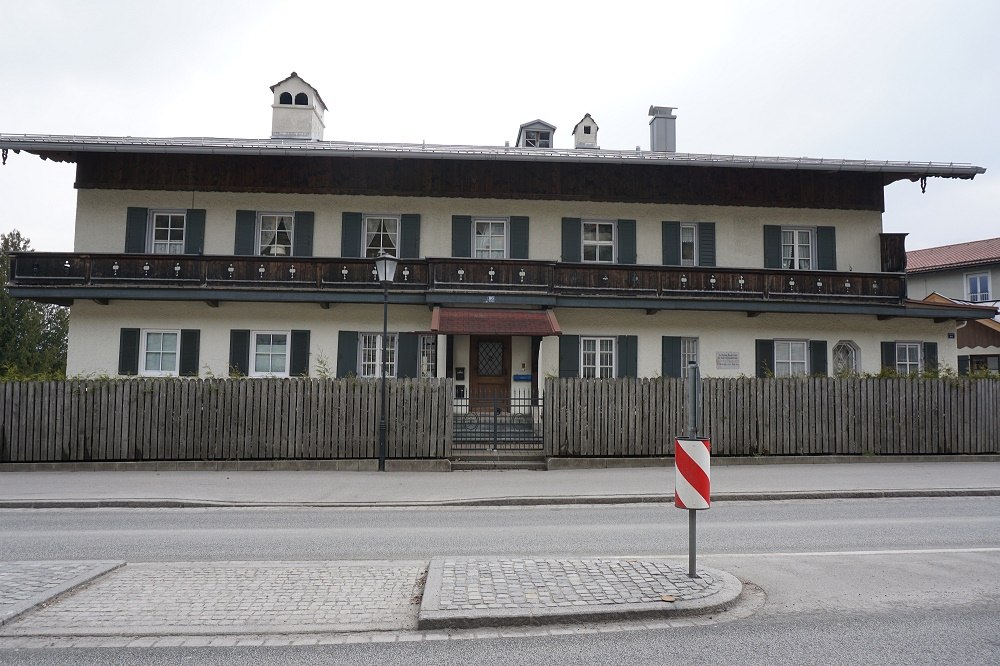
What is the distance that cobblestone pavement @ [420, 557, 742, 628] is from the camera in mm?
5227

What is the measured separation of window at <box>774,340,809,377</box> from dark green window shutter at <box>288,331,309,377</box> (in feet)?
Answer: 46.3

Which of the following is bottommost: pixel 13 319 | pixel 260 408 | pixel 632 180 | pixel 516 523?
pixel 516 523

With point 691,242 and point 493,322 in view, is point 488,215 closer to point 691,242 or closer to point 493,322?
point 493,322

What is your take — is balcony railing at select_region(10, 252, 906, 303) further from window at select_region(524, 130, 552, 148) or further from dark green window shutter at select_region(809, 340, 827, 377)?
window at select_region(524, 130, 552, 148)

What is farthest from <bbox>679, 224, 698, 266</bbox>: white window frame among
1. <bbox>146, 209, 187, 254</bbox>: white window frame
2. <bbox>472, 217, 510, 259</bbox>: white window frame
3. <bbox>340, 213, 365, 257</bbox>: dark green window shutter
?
<bbox>146, 209, 187, 254</bbox>: white window frame

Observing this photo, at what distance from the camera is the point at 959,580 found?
6480 mm

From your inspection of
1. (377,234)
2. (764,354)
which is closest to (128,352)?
(377,234)

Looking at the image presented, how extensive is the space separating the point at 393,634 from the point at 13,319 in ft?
131

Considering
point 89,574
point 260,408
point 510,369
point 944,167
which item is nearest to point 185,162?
point 260,408

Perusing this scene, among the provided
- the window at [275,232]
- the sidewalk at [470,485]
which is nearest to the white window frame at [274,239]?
the window at [275,232]

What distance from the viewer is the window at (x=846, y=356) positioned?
22109 millimetres

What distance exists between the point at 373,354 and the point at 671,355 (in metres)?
8.91

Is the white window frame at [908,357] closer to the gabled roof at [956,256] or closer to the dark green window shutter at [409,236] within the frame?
the dark green window shutter at [409,236]

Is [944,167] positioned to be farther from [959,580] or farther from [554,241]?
[959,580]
